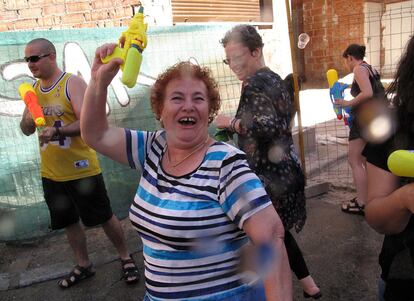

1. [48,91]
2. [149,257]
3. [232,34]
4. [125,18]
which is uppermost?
[125,18]

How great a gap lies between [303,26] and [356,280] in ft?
40.8

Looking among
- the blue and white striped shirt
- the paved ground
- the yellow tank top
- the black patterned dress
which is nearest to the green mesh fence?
the paved ground

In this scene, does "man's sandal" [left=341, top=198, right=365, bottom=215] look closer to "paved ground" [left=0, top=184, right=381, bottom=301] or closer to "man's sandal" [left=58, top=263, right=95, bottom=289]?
"paved ground" [left=0, top=184, right=381, bottom=301]

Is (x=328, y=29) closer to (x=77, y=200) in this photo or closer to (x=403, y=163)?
(x=77, y=200)

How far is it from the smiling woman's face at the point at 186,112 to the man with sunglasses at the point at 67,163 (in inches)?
68.6

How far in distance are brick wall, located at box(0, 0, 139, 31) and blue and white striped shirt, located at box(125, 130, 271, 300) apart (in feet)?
14.6

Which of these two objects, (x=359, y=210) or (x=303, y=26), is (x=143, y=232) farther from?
(x=303, y=26)

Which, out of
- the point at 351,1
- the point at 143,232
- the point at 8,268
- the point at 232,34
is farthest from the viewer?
the point at 351,1

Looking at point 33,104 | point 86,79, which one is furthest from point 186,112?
point 86,79

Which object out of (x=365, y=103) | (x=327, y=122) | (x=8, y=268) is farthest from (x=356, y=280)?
(x=327, y=122)

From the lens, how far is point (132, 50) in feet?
5.13

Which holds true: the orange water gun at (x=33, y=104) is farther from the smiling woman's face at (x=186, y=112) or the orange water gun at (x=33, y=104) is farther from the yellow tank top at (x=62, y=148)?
the smiling woman's face at (x=186, y=112)

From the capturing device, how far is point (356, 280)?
3.29 m

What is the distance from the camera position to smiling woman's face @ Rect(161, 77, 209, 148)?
5.46ft
